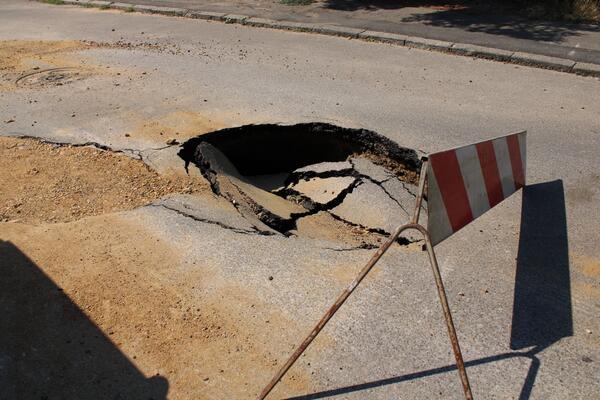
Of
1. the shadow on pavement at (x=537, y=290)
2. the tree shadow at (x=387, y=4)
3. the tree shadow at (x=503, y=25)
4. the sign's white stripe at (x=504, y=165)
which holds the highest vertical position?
the tree shadow at (x=387, y=4)

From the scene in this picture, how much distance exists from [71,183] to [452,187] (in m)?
3.68

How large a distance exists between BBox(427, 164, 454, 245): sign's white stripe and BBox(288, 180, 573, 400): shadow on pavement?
0.78m

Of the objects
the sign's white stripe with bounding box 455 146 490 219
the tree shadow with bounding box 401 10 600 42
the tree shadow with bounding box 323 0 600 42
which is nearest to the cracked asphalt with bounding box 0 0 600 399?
the sign's white stripe with bounding box 455 146 490 219

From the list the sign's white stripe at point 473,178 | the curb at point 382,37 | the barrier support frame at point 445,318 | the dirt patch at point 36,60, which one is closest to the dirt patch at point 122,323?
the barrier support frame at point 445,318

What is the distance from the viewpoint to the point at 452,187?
3.67 meters

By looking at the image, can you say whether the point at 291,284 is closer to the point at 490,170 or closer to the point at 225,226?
the point at 225,226

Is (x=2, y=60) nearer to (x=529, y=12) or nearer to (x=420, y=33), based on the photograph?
(x=420, y=33)

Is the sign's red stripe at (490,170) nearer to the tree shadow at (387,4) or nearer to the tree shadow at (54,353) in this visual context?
the tree shadow at (54,353)

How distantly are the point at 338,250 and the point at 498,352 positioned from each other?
1.54m

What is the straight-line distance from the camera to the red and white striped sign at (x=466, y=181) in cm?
349

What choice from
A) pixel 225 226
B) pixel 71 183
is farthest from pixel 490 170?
pixel 71 183

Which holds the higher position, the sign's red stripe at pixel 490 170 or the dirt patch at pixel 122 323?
the sign's red stripe at pixel 490 170

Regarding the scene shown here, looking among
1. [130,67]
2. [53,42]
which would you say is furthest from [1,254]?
[53,42]

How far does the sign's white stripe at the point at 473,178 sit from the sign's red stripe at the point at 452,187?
5 cm
